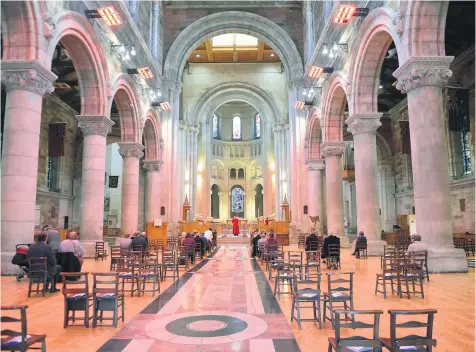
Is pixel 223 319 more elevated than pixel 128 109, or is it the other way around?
pixel 128 109

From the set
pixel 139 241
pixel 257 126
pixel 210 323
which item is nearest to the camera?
pixel 210 323

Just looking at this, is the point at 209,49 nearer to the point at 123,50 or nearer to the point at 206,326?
the point at 123,50

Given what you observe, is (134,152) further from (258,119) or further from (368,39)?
(258,119)

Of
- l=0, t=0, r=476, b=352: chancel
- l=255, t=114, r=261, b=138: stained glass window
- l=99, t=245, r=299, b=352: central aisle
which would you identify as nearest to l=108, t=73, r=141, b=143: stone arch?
l=0, t=0, r=476, b=352: chancel

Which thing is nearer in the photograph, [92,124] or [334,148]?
[92,124]

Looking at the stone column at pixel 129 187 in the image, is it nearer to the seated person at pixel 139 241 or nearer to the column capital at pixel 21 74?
the seated person at pixel 139 241

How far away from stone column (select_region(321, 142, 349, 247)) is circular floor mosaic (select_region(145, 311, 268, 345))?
49.3 ft

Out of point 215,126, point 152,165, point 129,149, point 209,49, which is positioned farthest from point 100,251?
point 215,126

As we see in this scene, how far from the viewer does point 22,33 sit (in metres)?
10.5

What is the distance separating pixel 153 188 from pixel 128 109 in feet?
22.2

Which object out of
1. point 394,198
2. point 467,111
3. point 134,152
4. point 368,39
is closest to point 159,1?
point 134,152

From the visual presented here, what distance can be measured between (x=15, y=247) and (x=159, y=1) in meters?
21.7

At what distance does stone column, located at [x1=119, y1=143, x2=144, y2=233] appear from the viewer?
20502 millimetres

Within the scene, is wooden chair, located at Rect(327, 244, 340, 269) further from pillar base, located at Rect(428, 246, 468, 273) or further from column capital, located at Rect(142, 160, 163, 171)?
column capital, located at Rect(142, 160, 163, 171)
